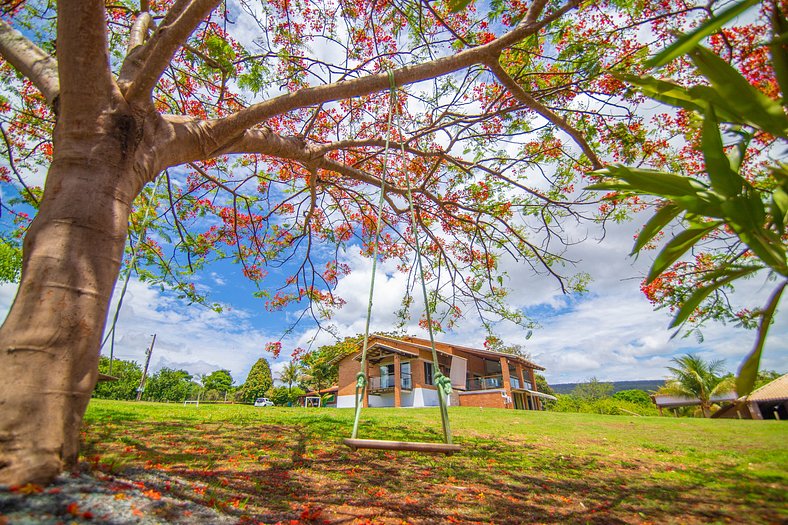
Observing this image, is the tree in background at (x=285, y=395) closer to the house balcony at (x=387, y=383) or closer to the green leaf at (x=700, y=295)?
the house balcony at (x=387, y=383)

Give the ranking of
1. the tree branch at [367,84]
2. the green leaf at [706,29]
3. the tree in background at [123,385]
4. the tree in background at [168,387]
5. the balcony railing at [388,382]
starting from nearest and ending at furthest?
the green leaf at [706,29] < the tree branch at [367,84] < the balcony railing at [388,382] < the tree in background at [123,385] < the tree in background at [168,387]

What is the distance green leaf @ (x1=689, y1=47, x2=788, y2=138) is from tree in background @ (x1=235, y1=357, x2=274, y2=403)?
153 ft

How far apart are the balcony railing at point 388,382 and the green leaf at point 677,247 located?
23082 millimetres

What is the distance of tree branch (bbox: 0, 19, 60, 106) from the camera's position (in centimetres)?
258

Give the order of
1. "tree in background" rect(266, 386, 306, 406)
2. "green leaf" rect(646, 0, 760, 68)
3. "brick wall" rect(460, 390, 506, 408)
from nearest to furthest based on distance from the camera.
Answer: "green leaf" rect(646, 0, 760, 68)
"brick wall" rect(460, 390, 506, 408)
"tree in background" rect(266, 386, 306, 406)

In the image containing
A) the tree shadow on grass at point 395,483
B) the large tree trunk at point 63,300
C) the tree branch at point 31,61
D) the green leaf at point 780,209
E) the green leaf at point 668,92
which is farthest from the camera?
the tree branch at point 31,61

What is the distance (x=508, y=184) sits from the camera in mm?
5602

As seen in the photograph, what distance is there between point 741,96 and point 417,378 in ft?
77.3

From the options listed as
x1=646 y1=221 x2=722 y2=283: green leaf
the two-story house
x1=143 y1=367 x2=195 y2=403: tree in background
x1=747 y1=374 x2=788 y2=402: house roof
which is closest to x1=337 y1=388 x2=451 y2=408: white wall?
the two-story house

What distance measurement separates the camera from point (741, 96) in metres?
1.07

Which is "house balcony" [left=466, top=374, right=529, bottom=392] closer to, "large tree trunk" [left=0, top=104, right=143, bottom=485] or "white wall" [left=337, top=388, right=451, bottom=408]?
"white wall" [left=337, top=388, right=451, bottom=408]

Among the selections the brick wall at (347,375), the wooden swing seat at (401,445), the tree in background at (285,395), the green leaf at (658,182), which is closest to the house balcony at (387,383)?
the brick wall at (347,375)

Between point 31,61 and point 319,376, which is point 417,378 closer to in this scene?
point 319,376

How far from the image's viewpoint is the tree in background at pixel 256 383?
137 ft
